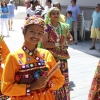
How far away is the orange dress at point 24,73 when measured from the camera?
2.12m

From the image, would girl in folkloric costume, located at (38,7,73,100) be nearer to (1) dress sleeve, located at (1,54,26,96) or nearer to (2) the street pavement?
(2) the street pavement

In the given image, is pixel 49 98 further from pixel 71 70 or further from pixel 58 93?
pixel 71 70

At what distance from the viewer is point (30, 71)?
2188mm

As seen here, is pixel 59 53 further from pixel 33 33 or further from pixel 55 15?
pixel 33 33

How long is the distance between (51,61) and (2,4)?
9.76 m

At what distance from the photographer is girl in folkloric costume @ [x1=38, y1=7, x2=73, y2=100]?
374 centimetres

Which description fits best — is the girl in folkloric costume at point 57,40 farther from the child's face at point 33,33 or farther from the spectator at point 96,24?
the spectator at point 96,24

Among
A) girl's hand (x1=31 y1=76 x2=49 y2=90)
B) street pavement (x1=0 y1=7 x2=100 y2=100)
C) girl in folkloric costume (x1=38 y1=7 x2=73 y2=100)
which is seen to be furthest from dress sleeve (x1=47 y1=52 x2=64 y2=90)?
street pavement (x1=0 y1=7 x2=100 y2=100)

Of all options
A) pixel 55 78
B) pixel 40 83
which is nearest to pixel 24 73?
pixel 40 83

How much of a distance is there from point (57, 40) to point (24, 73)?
1679 mm

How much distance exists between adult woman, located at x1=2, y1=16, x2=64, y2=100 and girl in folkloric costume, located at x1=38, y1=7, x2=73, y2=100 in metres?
1.42

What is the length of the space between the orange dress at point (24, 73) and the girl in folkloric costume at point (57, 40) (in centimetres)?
144

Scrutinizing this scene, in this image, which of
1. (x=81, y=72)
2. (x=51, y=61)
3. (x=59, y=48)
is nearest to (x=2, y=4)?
(x=81, y=72)

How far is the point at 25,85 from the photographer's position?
213 centimetres
